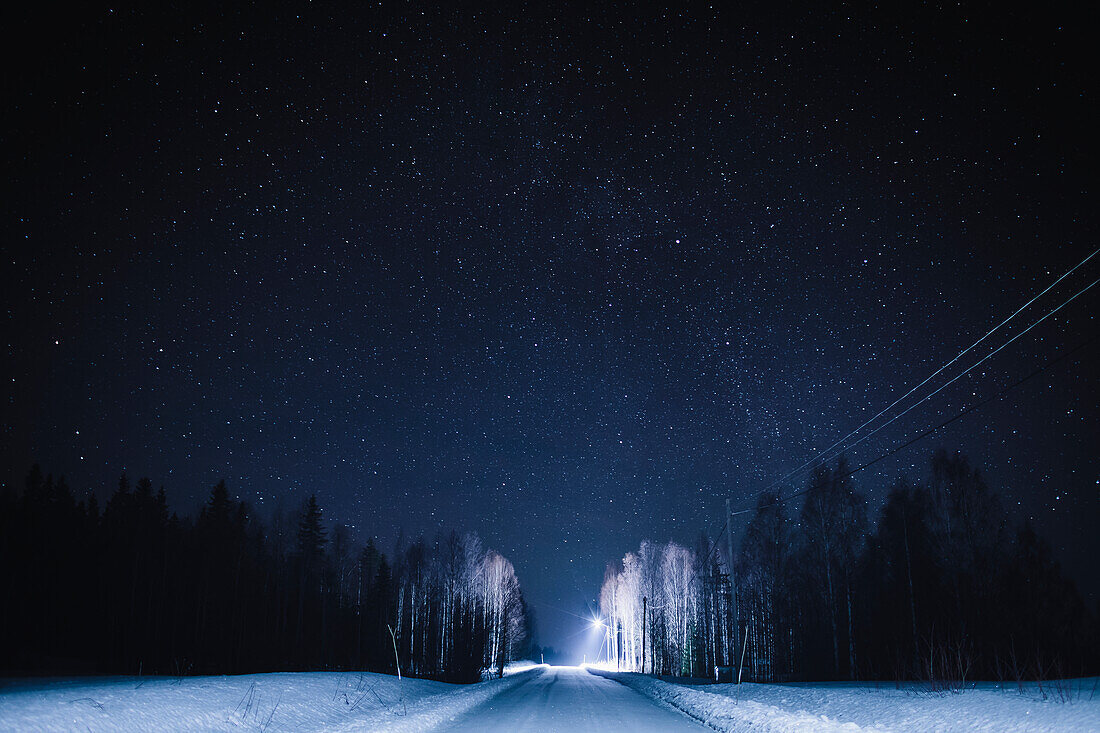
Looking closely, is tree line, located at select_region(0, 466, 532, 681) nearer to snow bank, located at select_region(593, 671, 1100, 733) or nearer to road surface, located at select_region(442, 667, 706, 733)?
road surface, located at select_region(442, 667, 706, 733)

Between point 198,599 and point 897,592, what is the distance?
1938 inches

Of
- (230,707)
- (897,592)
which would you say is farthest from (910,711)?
(897,592)

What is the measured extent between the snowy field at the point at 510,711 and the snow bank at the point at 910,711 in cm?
3

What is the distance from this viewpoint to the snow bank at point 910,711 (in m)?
9.64

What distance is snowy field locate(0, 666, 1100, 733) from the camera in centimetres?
1007

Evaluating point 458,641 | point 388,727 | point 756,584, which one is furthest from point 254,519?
point 388,727

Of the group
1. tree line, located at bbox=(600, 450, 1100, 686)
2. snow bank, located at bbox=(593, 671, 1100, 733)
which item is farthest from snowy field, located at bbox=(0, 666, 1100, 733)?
tree line, located at bbox=(600, 450, 1100, 686)

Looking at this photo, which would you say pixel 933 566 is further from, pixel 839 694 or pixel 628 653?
pixel 628 653

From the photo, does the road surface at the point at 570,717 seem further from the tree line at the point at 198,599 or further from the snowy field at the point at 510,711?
the tree line at the point at 198,599

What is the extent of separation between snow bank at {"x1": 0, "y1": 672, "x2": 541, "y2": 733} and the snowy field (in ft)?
0.09

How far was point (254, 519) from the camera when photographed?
6375 centimetres

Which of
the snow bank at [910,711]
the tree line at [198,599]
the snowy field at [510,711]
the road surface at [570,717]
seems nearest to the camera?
the snow bank at [910,711]

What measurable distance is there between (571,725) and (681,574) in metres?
51.3

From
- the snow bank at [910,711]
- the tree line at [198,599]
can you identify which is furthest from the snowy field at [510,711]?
the tree line at [198,599]
